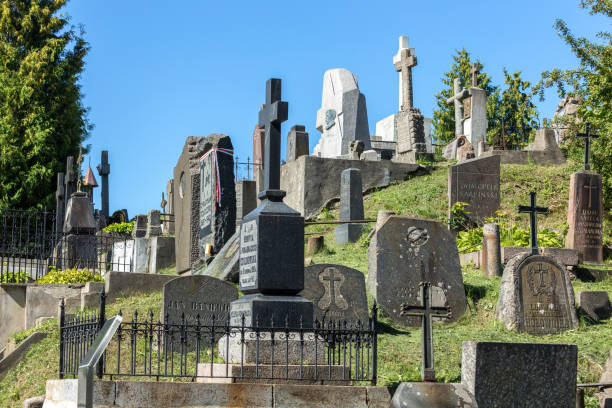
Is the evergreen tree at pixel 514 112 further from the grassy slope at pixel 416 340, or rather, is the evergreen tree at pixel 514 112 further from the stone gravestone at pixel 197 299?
the stone gravestone at pixel 197 299

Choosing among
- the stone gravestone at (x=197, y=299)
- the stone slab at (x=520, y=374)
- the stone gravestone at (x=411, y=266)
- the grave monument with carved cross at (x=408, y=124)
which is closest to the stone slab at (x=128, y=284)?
the stone gravestone at (x=197, y=299)

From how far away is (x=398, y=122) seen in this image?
28938 millimetres

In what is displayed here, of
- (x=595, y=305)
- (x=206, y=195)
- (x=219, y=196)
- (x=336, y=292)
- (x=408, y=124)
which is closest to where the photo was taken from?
(x=336, y=292)

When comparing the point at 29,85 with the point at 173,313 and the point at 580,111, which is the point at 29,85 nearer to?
the point at 580,111

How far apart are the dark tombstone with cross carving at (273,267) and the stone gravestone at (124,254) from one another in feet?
34.0

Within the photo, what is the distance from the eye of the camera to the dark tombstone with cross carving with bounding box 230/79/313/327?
8.09 m

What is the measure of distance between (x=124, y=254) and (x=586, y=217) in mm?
10186

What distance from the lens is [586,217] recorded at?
1530cm

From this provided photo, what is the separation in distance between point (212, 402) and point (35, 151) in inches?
915

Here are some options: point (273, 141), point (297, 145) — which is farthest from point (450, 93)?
point (273, 141)

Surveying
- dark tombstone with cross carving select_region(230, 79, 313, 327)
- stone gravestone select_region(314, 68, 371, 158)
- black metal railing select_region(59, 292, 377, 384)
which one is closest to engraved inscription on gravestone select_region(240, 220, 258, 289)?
dark tombstone with cross carving select_region(230, 79, 313, 327)

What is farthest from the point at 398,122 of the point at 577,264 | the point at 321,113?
the point at 577,264

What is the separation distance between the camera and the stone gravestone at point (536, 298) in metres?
11.1

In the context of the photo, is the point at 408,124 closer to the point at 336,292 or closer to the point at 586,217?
the point at 586,217
